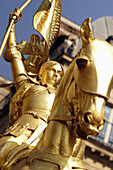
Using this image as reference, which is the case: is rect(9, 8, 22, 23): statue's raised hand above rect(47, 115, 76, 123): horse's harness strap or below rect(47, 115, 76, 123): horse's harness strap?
above

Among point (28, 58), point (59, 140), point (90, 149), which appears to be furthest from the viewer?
point (90, 149)

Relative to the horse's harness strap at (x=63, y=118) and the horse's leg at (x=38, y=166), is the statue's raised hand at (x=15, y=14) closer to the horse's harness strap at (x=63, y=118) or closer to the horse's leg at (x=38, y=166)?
the horse's harness strap at (x=63, y=118)

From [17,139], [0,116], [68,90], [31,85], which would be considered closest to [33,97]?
[31,85]

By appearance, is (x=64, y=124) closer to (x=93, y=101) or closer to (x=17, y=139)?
(x=93, y=101)

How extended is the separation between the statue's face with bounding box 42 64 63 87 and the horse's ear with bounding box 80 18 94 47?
169 cm

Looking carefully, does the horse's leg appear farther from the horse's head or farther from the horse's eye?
the horse's eye

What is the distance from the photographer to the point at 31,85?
14.6ft

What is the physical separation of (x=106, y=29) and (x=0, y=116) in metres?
10.3

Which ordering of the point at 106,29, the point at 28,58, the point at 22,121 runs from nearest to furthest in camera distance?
the point at 22,121 → the point at 28,58 → the point at 106,29

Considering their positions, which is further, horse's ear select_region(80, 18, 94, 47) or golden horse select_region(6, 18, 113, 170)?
horse's ear select_region(80, 18, 94, 47)

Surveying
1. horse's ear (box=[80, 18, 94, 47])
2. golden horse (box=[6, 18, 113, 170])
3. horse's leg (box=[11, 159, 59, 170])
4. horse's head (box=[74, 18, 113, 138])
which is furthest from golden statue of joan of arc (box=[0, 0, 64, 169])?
horse's ear (box=[80, 18, 94, 47])

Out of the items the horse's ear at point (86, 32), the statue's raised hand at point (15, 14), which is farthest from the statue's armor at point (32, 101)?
the horse's ear at point (86, 32)

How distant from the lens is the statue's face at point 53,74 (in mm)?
4531

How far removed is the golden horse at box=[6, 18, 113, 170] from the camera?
2592mm
